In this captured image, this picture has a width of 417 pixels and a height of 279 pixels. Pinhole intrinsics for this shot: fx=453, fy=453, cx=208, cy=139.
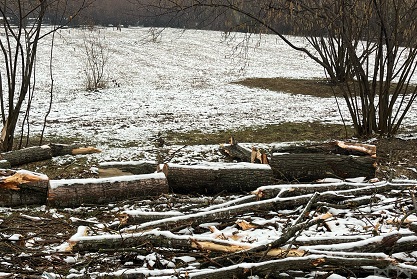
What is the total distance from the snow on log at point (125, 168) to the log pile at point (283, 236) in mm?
1733

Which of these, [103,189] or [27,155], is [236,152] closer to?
[103,189]

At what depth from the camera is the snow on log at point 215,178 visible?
6156 mm

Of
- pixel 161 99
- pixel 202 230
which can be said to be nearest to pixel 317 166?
pixel 202 230

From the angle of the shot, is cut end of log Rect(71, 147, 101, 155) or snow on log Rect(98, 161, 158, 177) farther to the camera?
cut end of log Rect(71, 147, 101, 155)

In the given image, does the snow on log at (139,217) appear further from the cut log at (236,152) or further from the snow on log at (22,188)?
the cut log at (236,152)

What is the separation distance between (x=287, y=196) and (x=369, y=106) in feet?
14.8

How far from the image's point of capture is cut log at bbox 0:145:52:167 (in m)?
7.58

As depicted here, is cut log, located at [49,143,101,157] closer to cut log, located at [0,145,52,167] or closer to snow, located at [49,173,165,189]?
cut log, located at [0,145,52,167]

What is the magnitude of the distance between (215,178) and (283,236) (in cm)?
241

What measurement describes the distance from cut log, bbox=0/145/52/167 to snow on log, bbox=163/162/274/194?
2.86m

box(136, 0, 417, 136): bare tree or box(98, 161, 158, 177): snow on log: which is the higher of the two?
box(136, 0, 417, 136): bare tree

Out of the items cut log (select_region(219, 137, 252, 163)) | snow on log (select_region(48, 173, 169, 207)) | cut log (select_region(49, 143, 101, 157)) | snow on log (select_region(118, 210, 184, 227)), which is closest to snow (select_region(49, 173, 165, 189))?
snow on log (select_region(48, 173, 169, 207))

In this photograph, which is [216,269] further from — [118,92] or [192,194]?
[118,92]

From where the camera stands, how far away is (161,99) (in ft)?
→ 56.6
